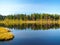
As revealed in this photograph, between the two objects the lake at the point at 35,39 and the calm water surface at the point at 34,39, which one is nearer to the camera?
the calm water surface at the point at 34,39

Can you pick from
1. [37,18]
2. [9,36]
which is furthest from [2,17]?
[9,36]

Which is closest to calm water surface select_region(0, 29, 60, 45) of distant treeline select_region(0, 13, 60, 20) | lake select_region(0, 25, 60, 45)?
lake select_region(0, 25, 60, 45)

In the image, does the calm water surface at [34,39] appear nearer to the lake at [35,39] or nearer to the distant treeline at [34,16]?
the lake at [35,39]

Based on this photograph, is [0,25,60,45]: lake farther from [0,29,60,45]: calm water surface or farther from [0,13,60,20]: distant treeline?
[0,13,60,20]: distant treeline

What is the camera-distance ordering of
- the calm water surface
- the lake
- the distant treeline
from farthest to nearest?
the distant treeline → the lake → the calm water surface

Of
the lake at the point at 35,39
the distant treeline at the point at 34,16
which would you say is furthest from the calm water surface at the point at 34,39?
the distant treeline at the point at 34,16

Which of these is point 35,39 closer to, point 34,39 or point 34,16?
point 34,39

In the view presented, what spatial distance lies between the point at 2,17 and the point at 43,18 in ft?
119

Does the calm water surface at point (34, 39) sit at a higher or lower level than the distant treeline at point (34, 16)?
lower

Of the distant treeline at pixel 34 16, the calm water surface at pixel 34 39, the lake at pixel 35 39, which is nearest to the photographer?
the calm water surface at pixel 34 39

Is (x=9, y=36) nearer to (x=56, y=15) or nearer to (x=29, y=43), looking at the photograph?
(x=29, y=43)

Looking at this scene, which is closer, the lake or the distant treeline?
the lake

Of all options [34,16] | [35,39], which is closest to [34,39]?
[35,39]

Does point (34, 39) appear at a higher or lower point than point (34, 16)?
lower
